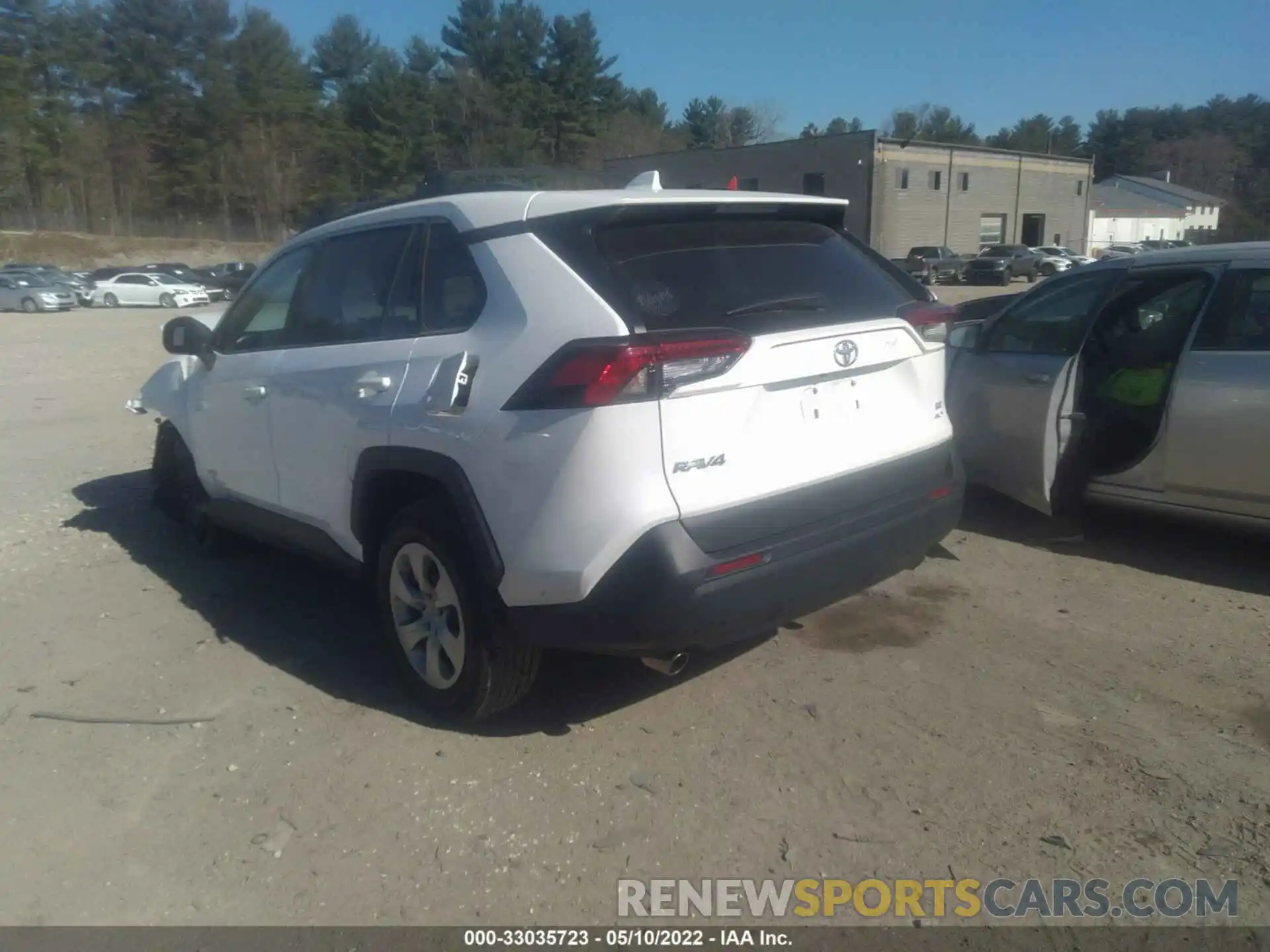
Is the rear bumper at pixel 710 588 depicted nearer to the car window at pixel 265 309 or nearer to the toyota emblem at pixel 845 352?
the toyota emblem at pixel 845 352

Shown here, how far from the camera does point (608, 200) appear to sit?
3.35 meters

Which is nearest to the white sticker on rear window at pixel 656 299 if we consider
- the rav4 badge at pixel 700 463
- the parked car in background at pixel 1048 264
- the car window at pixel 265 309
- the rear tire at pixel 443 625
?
the rav4 badge at pixel 700 463

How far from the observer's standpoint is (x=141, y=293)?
39.6 m

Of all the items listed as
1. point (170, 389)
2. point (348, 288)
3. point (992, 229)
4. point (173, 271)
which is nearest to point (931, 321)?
point (348, 288)

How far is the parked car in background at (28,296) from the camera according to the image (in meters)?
36.2

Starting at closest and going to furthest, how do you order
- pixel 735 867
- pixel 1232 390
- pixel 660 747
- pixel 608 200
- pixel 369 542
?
pixel 735 867 < pixel 608 200 < pixel 660 747 < pixel 369 542 < pixel 1232 390

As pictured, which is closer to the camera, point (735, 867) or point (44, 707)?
point (735, 867)

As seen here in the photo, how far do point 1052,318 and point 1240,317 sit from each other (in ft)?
3.58

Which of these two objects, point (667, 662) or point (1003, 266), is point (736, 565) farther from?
point (1003, 266)

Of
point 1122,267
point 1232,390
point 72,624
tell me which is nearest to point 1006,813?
point 1232,390

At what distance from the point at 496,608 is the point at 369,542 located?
89 cm

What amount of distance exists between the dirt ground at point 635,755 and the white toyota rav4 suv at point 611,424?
0.41 m

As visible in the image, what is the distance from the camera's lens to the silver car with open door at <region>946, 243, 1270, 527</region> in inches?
192

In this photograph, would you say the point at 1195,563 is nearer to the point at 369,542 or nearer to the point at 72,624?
the point at 369,542
